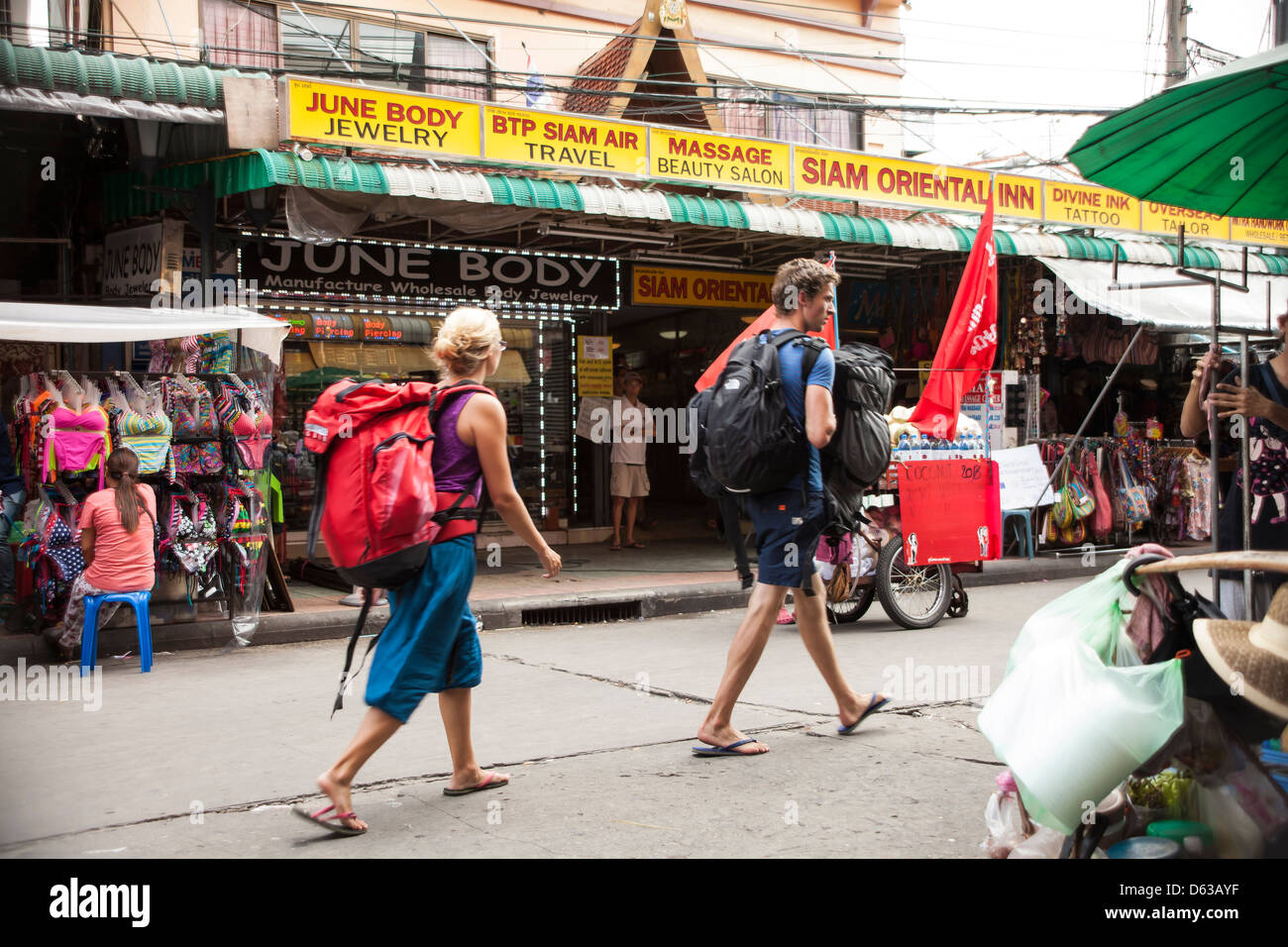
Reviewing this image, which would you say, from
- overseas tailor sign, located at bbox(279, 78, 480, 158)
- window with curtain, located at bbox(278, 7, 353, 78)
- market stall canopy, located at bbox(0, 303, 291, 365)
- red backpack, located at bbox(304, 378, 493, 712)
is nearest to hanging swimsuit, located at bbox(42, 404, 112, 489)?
market stall canopy, located at bbox(0, 303, 291, 365)

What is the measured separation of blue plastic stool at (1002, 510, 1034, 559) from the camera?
1277cm

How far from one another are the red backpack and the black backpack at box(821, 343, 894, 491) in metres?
1.85

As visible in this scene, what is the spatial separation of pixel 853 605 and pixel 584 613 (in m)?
2.35

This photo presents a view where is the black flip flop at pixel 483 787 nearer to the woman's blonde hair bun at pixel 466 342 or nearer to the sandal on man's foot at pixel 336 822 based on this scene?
the sandal on man's foot at pixel 336 822

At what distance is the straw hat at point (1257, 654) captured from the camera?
307 centimetres

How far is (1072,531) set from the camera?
1335 centimetres

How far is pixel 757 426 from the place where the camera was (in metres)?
4.95

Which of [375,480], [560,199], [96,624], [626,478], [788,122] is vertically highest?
[788,122]

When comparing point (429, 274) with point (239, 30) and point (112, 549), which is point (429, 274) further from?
point (112, 549)

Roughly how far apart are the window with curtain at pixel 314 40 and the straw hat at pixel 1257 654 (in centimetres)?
1138

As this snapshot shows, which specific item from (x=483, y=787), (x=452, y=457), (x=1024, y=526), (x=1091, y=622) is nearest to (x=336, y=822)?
(x=483, y=787)

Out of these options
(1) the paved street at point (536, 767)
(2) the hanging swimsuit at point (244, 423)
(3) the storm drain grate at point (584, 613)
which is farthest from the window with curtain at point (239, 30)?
(1) the paved street at point (536, 767)
